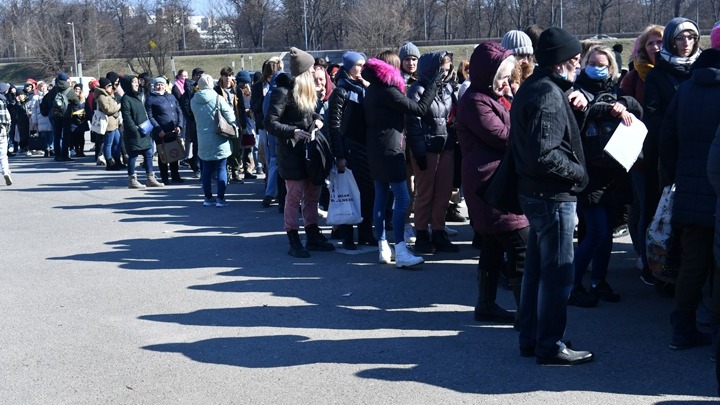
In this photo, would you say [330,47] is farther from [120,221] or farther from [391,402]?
[391,402]

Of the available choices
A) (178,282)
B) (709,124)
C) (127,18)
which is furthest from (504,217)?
(127,18)

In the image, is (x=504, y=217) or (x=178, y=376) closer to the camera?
(x=178, y=376)

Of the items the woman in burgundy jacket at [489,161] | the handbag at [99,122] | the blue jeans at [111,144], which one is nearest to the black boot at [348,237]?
the woman in burgundy jacket at [489,161]

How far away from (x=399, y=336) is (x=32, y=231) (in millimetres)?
6938

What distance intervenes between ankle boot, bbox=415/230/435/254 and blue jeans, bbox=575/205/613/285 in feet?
7.59

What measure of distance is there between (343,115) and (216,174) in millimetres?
4511

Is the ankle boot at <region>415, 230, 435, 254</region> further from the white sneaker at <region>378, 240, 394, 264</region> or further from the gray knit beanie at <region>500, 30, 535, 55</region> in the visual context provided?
the gray knit beanie at <region>500, 30, 535, 55</region>

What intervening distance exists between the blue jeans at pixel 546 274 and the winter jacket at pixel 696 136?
0.84 metres

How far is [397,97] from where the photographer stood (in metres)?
8.49

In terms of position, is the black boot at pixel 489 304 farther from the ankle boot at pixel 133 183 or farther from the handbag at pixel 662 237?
the ankle boot at pixel 133 183

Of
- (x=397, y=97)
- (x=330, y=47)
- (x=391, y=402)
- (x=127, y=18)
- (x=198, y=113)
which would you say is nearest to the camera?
(x=391, y=402)

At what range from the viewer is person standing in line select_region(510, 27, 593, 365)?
548 cm

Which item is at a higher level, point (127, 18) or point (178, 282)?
point (127, 18)

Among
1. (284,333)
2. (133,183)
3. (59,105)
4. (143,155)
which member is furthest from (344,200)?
(59,105)
